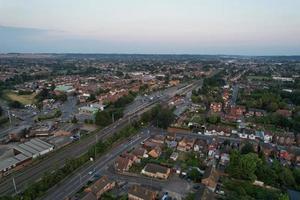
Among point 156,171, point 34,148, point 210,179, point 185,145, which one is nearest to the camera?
point 210,179

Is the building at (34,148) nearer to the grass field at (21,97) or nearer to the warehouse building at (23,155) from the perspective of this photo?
the warehouse building at (23,155)

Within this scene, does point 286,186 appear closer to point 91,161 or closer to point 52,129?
point 91,161

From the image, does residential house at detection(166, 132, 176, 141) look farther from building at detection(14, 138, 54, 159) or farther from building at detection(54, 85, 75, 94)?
building at detection(54, 85, 75, 94)

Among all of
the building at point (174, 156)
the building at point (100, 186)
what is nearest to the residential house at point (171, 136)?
the building at point (174, 156)

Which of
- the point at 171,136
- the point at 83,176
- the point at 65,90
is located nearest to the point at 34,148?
the point at 83,176

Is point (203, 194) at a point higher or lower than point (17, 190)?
higher

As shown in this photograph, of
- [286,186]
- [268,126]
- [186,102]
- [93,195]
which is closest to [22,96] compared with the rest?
[186,102]

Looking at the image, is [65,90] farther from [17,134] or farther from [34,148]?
[34,148]

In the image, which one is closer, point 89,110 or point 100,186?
point 100,186
